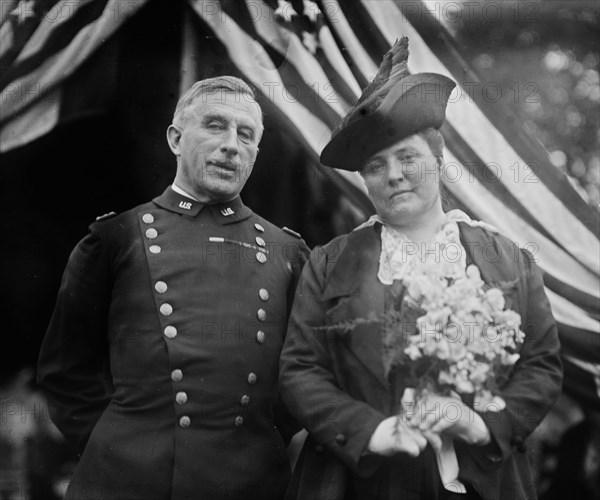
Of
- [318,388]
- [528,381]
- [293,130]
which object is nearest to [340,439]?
[318,388]

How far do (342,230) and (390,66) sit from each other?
81cm

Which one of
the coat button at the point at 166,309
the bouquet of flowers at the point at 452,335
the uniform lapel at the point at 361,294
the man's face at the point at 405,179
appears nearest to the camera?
the bouquet of flowers at the point at 452,335

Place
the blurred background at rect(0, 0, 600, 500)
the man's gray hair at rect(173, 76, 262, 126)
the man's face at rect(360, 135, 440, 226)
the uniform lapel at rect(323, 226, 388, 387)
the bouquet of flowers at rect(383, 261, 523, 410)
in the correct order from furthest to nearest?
the blurred background at rect(0, 0, 600, 500)
the man's gray hair at rect(173, 76, 262, 126)
the man's face at rect(360, 135, 440, 226)
the uniform lapel at rect(323, 226, 388, 387)
the bouquet of flowers at rect(383, 261, 523, 410)

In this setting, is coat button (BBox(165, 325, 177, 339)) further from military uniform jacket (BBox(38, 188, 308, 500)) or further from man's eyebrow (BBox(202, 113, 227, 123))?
man's eyebrow (BBox(202, 113, 227, 123))

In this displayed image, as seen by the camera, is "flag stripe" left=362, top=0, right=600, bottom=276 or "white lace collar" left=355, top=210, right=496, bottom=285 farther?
"flag stripe" left=362, top=0, right=600, bottom=276

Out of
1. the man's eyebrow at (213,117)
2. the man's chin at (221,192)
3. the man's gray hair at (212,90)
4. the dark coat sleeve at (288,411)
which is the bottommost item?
the dark coat sleeve at (288,411)

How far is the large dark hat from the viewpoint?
3.07 meters

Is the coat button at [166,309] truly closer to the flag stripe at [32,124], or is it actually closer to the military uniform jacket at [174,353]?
the military uniform jacket at [174,353]

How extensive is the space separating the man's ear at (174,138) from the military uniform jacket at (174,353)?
0.22 meters

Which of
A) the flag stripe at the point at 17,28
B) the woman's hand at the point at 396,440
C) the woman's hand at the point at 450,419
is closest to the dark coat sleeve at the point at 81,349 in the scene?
the flag stripe at the point at 17,28

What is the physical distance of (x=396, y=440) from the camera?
275 centimetres

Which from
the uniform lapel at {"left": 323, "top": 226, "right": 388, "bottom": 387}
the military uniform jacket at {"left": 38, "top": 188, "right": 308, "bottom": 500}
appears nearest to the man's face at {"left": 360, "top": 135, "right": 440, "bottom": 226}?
the uniform lapel at {"left": 323, "top": 226, "right": 388, "bottom": 387}

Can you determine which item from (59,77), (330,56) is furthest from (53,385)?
(330,56)

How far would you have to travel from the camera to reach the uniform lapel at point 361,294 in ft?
9.66
